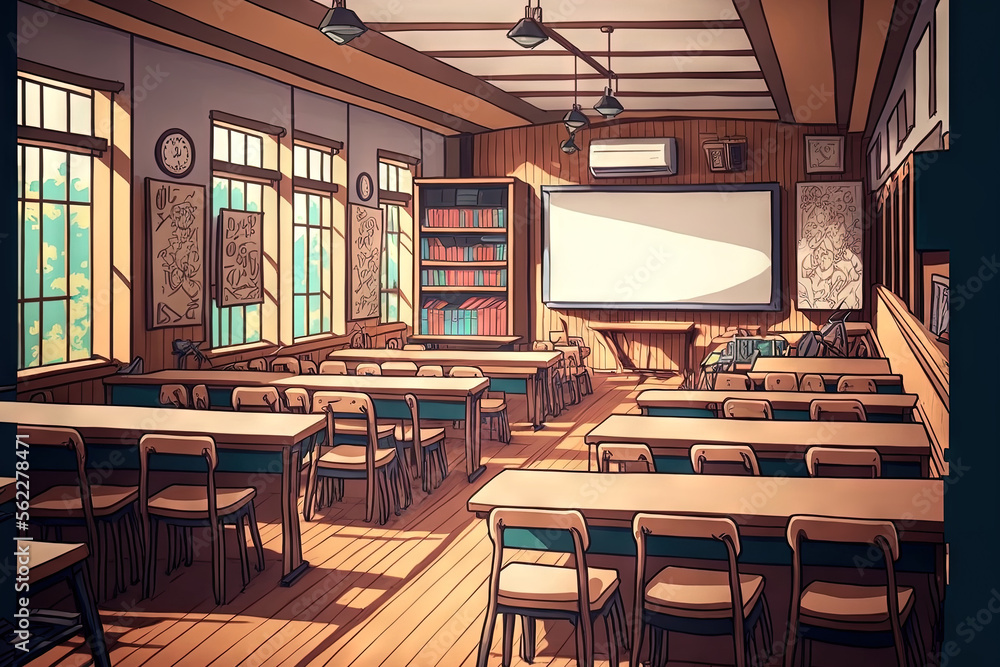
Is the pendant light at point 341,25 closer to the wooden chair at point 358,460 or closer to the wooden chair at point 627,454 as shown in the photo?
the wooden chair at point 358,460

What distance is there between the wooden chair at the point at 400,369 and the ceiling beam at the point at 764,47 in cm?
374

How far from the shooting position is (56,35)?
657 centimetres

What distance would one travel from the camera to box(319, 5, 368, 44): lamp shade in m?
5.18

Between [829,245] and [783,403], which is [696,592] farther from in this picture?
[829,245]

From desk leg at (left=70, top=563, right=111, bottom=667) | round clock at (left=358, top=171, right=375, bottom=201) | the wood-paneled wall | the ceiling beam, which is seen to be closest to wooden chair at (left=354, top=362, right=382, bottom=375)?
the ceiling beam

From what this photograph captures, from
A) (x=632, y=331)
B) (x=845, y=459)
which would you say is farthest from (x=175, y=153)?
(x=632, y=331)

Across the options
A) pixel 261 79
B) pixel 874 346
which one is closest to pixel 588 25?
pixel 261 79

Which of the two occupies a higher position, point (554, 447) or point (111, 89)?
point (111, 89)

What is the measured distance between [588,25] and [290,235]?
390 cm

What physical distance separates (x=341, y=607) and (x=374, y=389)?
2.29 meters

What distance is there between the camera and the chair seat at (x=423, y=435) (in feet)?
20.8

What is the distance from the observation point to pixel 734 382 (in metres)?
6.44

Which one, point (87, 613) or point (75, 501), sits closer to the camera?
point (87, 613)

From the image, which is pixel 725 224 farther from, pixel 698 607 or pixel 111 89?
pixel 698 607
